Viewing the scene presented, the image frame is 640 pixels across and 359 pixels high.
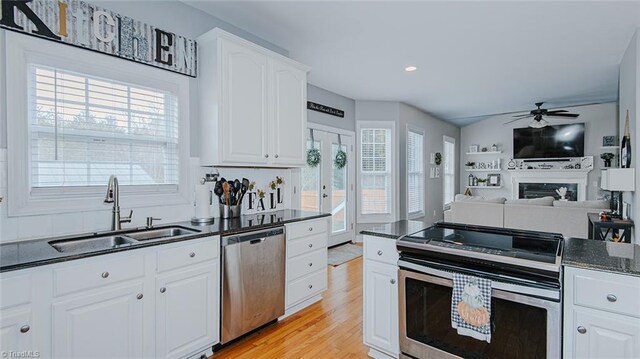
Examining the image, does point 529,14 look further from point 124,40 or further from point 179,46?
point 124,40

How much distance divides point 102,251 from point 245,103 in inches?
62.5

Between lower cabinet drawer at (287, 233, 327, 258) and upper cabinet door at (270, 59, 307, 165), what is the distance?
0.77m

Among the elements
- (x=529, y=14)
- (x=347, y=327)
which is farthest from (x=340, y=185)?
(x=529, y=14)

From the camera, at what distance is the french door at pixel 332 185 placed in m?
5.04

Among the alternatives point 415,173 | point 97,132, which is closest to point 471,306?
point 97,132

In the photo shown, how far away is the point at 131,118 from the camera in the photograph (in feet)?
7.79

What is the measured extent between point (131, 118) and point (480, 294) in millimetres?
2568

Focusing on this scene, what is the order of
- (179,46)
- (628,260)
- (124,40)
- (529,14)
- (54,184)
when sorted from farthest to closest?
(529,14), (179,46), (124,40), (54,184), (628,260)

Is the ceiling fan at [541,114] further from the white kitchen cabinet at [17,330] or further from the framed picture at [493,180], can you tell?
the white kitchen cabinet at [17,330]

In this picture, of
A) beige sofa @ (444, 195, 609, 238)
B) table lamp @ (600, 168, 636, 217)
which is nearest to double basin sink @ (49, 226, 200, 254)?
table lamp @ (600, 168, 636, 217)

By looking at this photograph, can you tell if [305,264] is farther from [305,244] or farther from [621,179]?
[621,179]

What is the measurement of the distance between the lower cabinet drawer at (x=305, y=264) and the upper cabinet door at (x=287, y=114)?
3.03 feet

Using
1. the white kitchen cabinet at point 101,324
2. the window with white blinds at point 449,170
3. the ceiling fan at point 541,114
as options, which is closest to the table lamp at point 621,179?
the ceiling fan at point 541,114

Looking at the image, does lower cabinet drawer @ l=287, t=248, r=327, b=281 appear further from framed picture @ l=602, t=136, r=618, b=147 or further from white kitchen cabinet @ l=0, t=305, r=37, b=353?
framed picture @ l=602, t=136, r=618, b=147
